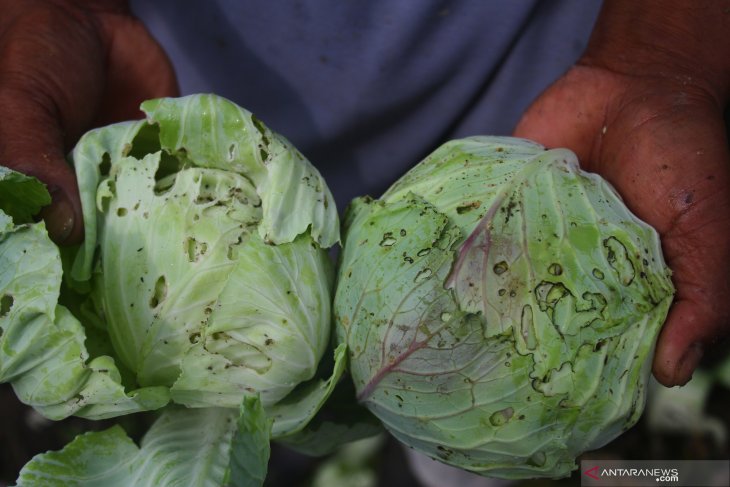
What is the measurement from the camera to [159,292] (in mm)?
1697

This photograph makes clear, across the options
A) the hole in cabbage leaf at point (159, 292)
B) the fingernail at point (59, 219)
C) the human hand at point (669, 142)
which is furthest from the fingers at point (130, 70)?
the human hand at point (669, 142)

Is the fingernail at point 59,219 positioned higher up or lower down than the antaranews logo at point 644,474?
higher up

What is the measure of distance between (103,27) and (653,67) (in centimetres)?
185

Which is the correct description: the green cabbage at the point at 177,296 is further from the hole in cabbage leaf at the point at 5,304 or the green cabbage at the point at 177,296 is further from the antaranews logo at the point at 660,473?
the antaranews logo at the point at 660,473

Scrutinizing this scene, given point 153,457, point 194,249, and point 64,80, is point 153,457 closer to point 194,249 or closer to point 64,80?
point 194,249

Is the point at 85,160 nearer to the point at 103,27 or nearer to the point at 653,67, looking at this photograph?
the point at 103,27

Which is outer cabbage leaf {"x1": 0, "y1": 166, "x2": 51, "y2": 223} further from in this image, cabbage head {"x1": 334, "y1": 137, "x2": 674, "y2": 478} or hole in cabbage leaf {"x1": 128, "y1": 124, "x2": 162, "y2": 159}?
cabbage head {"x1": 334, "y1": 137, "x2": 674, "y2": 478}

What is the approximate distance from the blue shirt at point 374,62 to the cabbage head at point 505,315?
815 mm

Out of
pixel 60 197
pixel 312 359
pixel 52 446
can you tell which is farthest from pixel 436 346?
pixel 52 446

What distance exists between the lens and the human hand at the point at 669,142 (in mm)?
1857

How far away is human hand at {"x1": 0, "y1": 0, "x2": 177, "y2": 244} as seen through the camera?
69.6 inches

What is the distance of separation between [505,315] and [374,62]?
122 cm

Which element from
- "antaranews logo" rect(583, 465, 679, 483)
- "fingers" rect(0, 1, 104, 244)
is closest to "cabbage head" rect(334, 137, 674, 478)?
"fingers" rect(0, 1, 104, 244)

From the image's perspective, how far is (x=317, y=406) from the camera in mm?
1714
